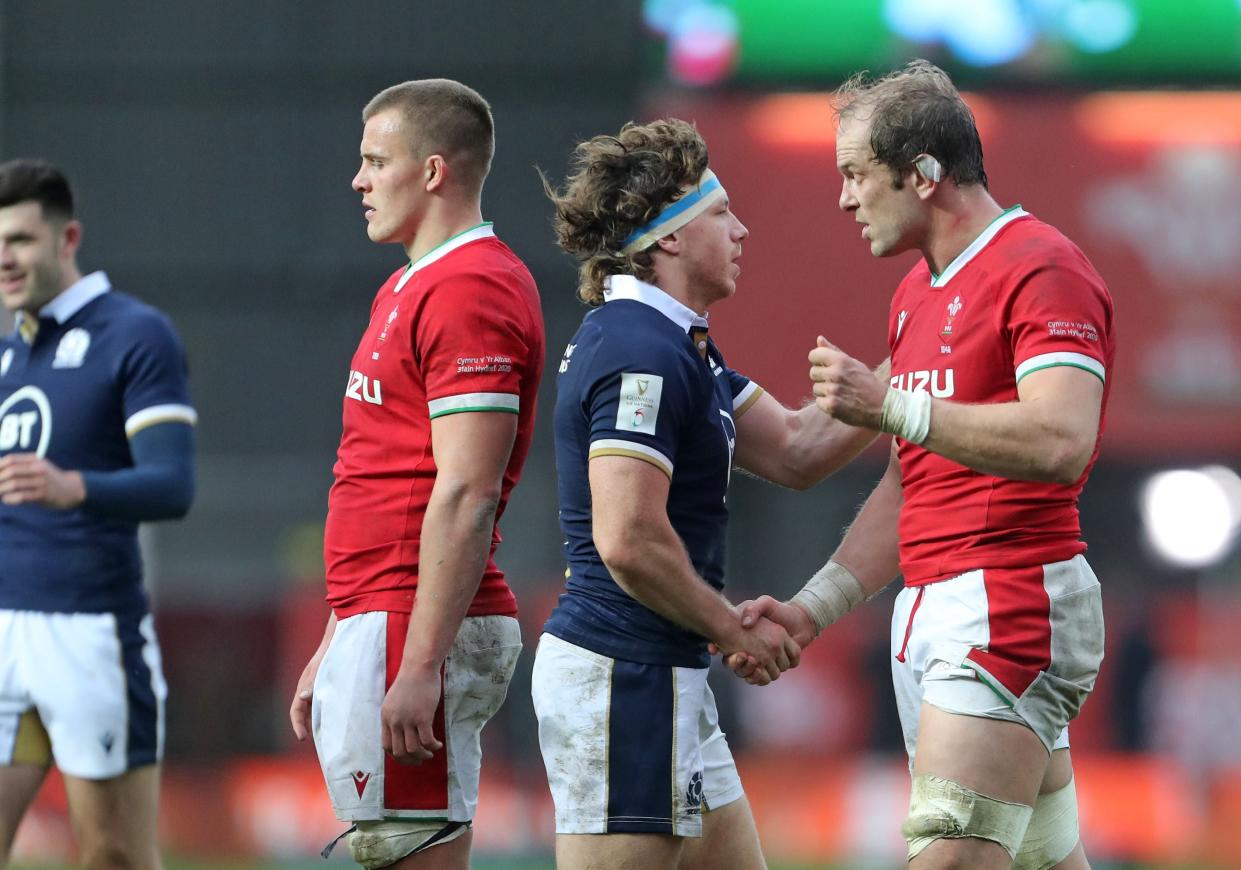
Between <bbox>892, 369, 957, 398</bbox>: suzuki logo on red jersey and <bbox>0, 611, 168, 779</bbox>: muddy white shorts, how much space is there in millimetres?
2595

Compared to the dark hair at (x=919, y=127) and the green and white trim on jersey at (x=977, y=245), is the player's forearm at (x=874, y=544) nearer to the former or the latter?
the green and white trim on jersey at (x=977, y=245)

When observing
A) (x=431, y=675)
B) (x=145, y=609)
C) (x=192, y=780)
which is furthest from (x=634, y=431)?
(x=192, y=780)

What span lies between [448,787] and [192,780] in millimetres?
8241

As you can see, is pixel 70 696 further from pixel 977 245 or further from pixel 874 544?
pixel 977 245

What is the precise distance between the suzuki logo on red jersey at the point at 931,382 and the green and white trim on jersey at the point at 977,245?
23 centimetres

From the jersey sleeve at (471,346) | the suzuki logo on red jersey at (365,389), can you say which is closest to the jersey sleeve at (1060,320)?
the jersey sleeve at (471,346)

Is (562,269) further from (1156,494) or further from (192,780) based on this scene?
(192,780)

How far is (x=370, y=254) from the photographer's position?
17344mm

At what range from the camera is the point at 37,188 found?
19.1 feet

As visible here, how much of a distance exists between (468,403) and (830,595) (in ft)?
3.44

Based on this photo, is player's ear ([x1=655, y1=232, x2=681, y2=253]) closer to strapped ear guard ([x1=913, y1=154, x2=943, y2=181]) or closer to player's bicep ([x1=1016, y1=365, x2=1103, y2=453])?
strapped ear guard ([x1=913, y1=154, x2=943, y2=181])

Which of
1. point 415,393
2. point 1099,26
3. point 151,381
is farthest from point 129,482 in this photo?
point 1099,26

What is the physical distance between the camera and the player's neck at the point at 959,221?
4.36 m

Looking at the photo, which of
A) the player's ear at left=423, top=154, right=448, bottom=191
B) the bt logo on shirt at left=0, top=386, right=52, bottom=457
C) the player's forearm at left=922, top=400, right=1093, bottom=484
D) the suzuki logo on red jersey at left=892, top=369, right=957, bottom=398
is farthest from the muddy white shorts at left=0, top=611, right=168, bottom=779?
the player's forearm at left=922, top=400, right=1093, bottom=484
